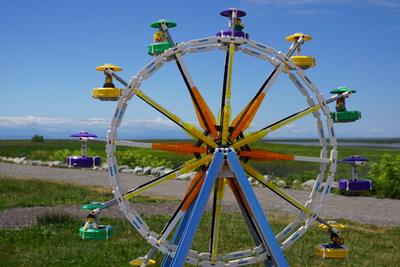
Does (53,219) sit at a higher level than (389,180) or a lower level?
lower

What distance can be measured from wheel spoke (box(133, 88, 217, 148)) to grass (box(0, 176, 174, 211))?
12.2 metres

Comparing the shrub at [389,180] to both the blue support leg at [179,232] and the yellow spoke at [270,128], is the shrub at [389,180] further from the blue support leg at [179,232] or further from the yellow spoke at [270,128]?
the blue support leg at [179,232]

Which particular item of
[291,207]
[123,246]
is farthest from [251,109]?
[291,207]

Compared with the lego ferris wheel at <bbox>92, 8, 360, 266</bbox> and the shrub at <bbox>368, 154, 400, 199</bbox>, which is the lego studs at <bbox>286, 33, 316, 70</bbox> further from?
the shrub at <bbox>368, 154, 400, 199</bbox>

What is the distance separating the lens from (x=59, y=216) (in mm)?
16406

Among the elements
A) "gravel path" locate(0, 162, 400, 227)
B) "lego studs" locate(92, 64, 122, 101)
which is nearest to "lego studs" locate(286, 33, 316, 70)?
"lego studs" locate(92, 64, 122, 101)

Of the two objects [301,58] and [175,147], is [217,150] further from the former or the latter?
[301,58]

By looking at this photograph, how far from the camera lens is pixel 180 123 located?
340 inches

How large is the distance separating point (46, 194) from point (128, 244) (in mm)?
9768

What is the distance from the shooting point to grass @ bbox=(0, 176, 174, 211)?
66.2 ft

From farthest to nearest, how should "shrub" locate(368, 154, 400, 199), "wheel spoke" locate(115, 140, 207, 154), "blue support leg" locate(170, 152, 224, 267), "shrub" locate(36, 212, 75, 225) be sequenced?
"shrub" locate(368, 154, 400, 199) < "shrub" locate(36, 212, 75, 225) < "wheel spoke" locate(115, 140, 207, 154) < "blue support leg" locate(170, 152, 224, 267)

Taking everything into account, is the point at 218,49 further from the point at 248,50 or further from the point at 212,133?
the point at 212,133

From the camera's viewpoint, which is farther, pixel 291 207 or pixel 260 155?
pixel 291 207

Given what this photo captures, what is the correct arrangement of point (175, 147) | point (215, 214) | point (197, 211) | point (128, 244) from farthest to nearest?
point (128, 244), point (215, 214), point (175, 147), point (197, 211)
